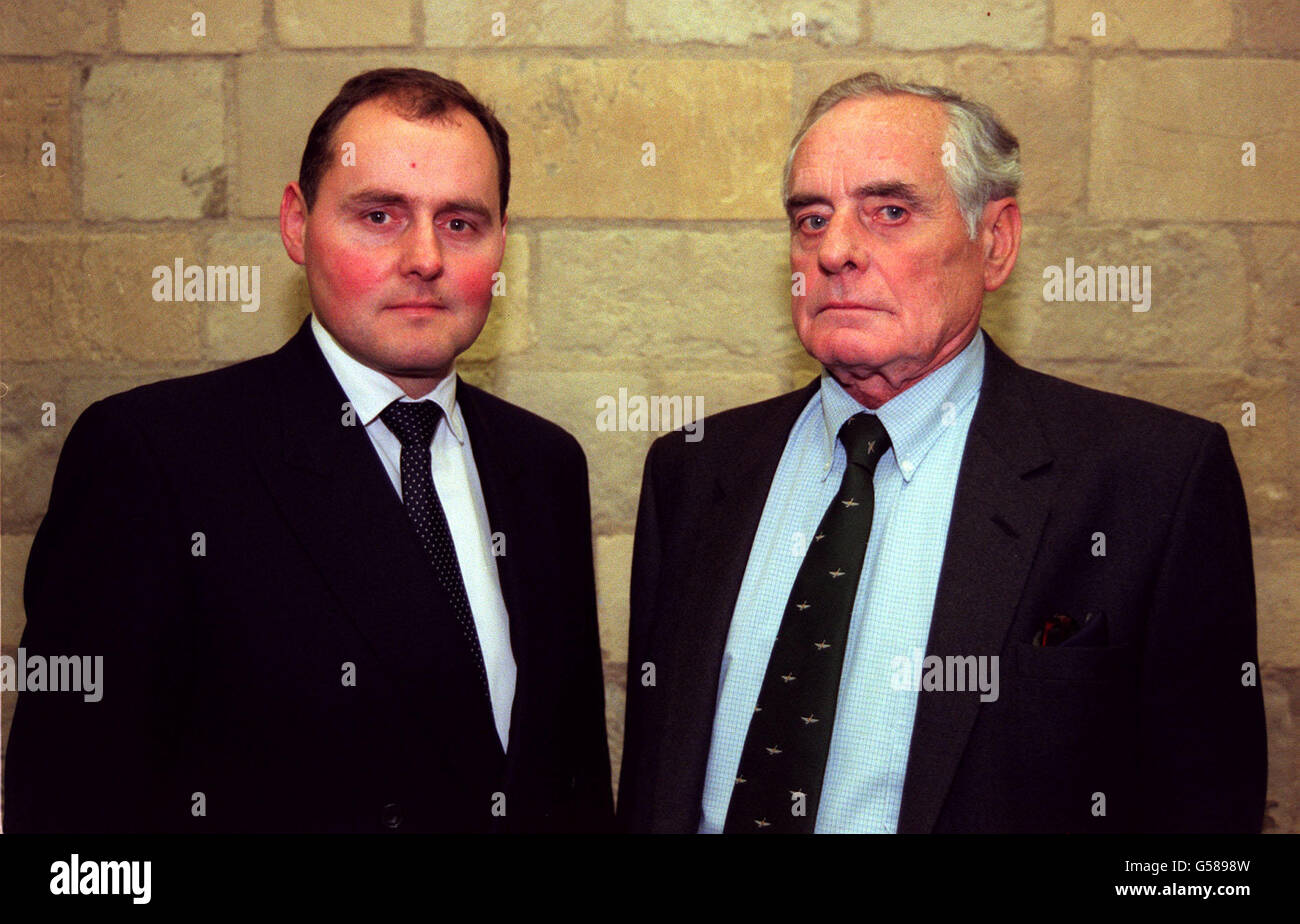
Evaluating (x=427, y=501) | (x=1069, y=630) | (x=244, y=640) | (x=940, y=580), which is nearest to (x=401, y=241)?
(x=427, y=501)

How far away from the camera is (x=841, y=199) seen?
2.34 meters

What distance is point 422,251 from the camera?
2.27 m

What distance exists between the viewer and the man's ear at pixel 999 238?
2432mm

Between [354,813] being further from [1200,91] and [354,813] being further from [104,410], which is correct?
[1200,91]

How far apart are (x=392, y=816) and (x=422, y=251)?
105 centimetres

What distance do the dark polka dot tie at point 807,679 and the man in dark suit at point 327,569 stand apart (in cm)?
47

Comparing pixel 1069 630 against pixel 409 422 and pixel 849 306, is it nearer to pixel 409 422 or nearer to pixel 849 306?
pixel 849 306

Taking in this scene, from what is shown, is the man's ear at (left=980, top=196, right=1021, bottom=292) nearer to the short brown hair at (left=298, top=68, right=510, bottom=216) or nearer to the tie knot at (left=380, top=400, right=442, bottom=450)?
the short brown hair at (left=298, top=68, right=510, bottom=216)

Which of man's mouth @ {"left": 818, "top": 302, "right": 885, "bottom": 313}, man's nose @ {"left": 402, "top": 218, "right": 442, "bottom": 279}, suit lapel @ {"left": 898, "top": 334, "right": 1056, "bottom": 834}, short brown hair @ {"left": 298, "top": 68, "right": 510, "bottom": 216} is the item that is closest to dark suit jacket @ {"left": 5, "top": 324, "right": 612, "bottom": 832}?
man's nose @ {"left": 402, "top": 218, "right": 442, "bottom": 279}

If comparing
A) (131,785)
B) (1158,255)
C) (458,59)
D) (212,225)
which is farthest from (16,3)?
(1158,255)

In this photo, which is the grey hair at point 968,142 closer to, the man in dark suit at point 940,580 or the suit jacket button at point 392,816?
the man in dark suit at point 940,580

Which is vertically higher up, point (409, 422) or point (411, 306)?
point (411, 306)

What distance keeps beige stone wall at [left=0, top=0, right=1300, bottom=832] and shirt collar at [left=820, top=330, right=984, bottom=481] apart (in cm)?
85
